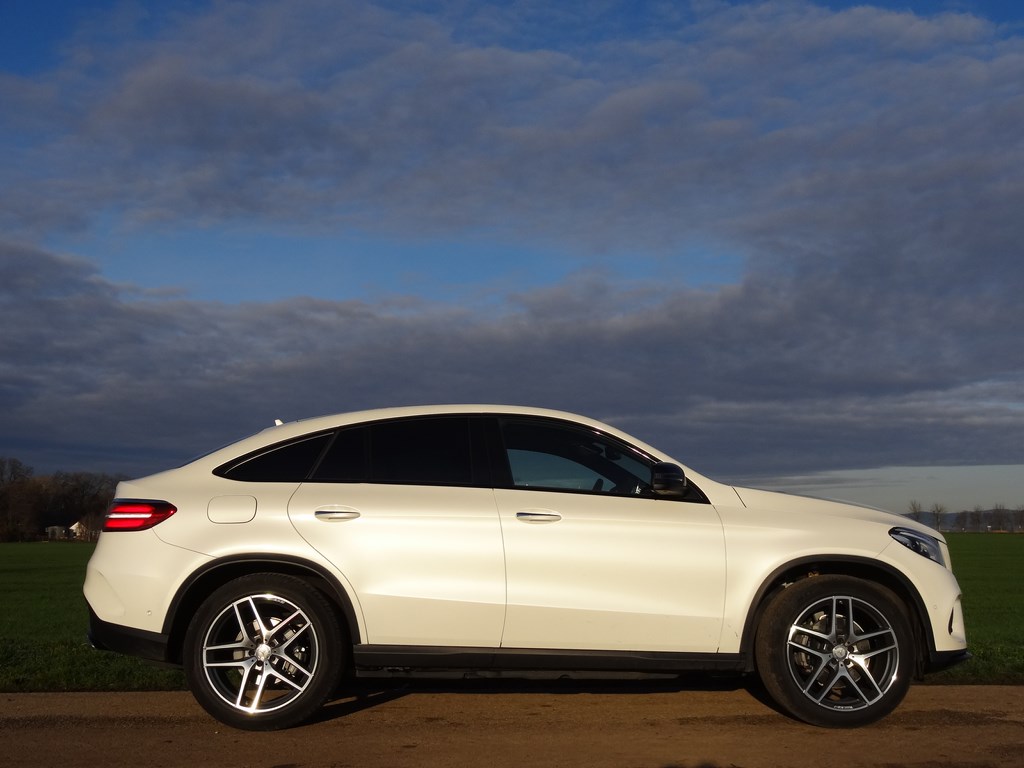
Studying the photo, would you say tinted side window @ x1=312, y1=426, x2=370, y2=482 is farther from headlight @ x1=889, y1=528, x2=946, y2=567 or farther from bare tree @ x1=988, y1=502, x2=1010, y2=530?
bare tree @ x1=988, y1=502, x2=1010, y2=530

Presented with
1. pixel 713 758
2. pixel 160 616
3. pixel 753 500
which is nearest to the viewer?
pixel 713 758

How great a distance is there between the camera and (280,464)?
581 centimetres

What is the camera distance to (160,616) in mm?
5520

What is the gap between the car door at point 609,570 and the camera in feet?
18.2

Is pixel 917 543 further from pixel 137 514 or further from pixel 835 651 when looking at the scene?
pixel 137 514

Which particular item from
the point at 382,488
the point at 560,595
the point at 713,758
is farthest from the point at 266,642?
the point at 713,758

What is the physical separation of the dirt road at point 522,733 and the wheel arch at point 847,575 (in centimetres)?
41

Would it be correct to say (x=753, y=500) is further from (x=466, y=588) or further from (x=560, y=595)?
(x=466, y=588)

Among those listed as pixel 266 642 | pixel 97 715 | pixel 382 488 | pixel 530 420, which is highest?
pixel 530 420

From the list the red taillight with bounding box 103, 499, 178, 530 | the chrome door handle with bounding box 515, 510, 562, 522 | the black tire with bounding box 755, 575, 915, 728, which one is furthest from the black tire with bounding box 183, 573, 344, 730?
the black tire with bounding box 755, 575, 915, 728

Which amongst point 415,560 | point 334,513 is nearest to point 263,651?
point 334,513

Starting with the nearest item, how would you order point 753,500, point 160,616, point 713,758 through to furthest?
point 713,758
point 160,616
point 753,500

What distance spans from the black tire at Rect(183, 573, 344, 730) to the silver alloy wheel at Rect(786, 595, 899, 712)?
8.45 ft

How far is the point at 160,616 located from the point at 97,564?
1.60ft
